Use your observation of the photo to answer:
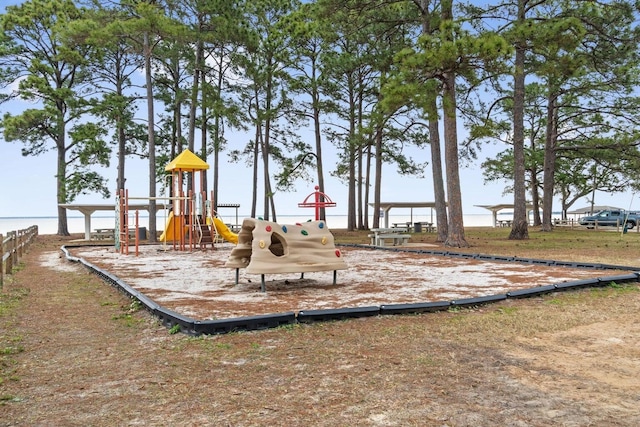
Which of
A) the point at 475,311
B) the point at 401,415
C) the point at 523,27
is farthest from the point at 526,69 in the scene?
the point at 401,415

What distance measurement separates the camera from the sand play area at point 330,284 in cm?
619

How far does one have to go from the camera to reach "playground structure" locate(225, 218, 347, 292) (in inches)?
278

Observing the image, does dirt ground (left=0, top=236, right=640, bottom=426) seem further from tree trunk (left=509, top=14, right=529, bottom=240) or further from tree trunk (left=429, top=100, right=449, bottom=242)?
tree trunk (left=509, top=14, right=529, bottom=240)

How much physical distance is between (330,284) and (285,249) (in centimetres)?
106

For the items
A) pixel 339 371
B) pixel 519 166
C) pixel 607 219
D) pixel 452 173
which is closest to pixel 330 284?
pixel 339 371

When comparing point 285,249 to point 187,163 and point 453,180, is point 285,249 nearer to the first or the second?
point 453,180

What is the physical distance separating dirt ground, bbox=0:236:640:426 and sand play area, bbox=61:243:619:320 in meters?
0.88

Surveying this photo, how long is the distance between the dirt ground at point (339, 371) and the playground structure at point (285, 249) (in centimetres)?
183

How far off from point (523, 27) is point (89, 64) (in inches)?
856

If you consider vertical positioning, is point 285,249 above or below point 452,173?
below

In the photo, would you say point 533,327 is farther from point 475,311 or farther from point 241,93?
point 241,93

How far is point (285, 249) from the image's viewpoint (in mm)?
7301

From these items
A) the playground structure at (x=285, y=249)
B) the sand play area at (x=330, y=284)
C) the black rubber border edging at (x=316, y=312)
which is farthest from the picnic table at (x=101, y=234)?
the playground structure at (x=285, y=249)

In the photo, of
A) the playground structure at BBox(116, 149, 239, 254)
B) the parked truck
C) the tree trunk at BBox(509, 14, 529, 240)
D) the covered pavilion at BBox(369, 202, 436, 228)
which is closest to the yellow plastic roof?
the playground structure at BBox(116, 149, 239, 254)
